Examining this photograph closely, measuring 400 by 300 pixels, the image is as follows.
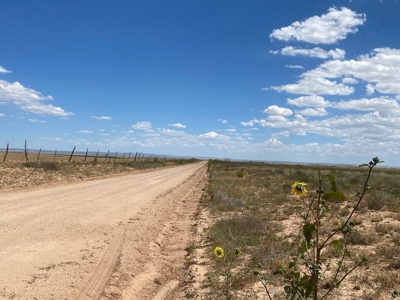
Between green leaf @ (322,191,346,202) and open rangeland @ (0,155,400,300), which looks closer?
green leaf @ (322,191,346,202)

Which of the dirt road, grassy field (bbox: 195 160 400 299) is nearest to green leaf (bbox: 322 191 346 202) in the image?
grassy field (bbox: 195 160 400 299)

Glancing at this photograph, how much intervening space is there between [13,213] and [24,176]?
10986mm

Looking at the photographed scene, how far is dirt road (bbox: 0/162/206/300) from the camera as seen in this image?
5.50m

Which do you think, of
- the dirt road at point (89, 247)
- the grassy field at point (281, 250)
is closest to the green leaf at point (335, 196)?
the grassy field at point (281, 250)

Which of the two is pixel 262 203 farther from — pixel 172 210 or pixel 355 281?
pixel 355 281

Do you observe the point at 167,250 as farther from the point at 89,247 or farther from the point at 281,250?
the point at 281,250

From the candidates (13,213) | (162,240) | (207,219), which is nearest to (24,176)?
(13,213)

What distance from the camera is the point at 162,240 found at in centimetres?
904

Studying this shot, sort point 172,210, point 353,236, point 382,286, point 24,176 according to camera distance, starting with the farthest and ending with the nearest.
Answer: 1. point 24,176
2. point 172,210
3. point 353,236
4. point 382,286

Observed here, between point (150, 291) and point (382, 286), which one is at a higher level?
point (382, 286)

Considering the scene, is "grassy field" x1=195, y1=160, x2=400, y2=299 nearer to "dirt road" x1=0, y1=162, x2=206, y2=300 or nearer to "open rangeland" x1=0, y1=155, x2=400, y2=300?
"open rangeland" x1=0, y1=155, x2=400, y2=300

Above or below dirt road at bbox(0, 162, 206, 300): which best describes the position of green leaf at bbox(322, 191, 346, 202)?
above

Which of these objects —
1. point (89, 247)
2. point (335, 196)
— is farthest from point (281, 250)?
point (335, 196)

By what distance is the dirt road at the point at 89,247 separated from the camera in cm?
550
